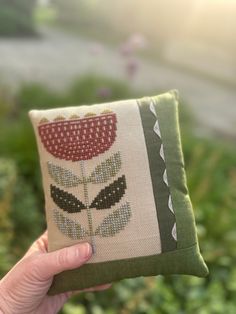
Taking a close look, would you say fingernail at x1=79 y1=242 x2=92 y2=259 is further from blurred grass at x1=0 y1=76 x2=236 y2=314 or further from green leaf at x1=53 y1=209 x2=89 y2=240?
blurred grass at x1=0 y1=76 x2=236 y2=314

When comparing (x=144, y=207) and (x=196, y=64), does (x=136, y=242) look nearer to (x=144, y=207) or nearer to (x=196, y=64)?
(x=144, y=207)

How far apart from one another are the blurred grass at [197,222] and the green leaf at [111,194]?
3.31ft

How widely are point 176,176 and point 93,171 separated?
221mm

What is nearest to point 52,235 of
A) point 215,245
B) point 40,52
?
point 215,245

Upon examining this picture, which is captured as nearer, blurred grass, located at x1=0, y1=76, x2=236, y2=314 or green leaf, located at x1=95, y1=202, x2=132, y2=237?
green leaf, located at x1=95, y1=202, x2=132, y2=237

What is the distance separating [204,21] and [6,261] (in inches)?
376

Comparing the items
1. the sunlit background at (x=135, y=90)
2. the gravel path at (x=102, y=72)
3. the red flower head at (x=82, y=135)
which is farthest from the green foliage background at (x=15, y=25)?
the red flower head at (x=82, y=135)

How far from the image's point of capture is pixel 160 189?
4.65ft

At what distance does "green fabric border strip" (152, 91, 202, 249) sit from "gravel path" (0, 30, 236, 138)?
4.49 metres

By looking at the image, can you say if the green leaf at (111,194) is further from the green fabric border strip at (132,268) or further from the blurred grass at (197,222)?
the blurred grass at (197,222)

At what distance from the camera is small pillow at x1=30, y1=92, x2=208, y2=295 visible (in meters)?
1.40

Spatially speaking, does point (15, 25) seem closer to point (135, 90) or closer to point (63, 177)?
point (135, 90)

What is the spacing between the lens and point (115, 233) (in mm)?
1396

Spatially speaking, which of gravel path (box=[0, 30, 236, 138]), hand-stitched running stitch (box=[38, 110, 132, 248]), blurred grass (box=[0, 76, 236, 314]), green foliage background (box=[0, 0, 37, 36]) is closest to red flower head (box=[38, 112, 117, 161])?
hand-stitched running stitch (box=[38, 110, 132, 248])
